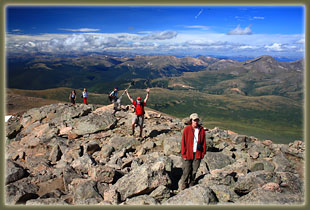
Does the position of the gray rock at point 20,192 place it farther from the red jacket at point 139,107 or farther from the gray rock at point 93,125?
the gray rock at point 93,125

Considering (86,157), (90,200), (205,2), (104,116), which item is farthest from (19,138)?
(205,2)

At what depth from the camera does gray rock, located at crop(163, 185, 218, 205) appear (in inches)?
317

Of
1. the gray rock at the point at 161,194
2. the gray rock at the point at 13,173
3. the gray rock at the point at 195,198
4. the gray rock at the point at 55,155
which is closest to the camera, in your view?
the gray rock at the point at 195,198

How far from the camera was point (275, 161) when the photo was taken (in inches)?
647

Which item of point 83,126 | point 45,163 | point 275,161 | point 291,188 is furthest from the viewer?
point 83,126

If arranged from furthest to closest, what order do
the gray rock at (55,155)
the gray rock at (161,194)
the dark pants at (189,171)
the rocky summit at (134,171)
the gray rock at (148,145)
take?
the gray rock at (148,145) < the gray rock at (55,155) < the dark pants at (189,171) < the gray rock at (161,194) < the rocky summit at (134,171)

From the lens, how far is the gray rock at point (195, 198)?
8047mm

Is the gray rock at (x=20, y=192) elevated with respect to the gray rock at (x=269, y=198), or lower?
lower

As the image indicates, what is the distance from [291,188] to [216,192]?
3.53m

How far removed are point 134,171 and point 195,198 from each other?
3471 millimetres

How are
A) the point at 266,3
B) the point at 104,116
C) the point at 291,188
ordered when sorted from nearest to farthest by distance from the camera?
1. the point at 266,3
2. the point at 291,188
3. the point at 104,116

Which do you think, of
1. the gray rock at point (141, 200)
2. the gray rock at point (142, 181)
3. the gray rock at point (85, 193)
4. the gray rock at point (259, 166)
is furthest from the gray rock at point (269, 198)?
the gray rock at point (85, 193)

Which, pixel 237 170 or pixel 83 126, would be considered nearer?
pixel 237 170

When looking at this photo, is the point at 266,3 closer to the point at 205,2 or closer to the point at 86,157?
the point at 205,2
